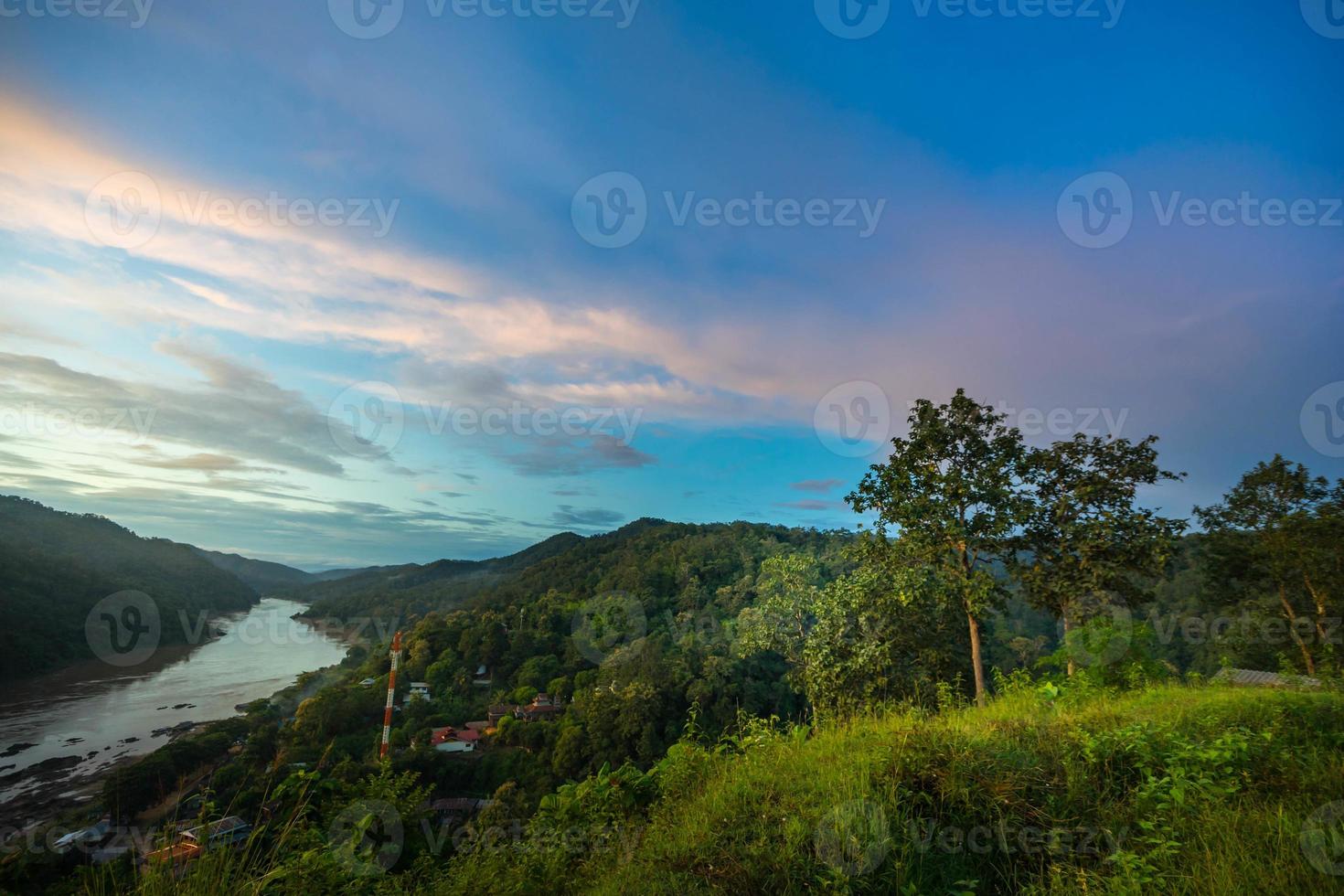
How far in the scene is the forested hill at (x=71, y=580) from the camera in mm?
42469

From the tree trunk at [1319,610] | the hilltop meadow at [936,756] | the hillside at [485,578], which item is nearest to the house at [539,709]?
the hilltop meadow at [936,756]

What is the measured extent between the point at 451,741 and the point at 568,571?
1235 inches

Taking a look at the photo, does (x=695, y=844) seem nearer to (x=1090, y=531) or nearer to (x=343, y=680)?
(x=1090, y=531)

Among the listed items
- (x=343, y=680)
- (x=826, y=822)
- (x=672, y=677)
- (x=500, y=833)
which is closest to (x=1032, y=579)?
(x=826, y=822)

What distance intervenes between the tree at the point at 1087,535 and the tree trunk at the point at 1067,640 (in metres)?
0.02

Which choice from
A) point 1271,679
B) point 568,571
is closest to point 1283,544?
point 1271,679

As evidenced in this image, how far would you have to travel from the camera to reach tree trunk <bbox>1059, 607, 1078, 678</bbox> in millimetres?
9344

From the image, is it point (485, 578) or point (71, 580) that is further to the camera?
point (485, 578)

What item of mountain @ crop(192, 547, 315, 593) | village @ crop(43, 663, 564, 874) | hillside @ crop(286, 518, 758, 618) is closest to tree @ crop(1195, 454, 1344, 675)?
village @ crop(43, 663, 564, 874)

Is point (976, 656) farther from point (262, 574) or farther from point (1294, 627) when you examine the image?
point (262, 574)

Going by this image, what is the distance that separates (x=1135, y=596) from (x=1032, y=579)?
189cm

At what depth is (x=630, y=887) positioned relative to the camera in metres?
2.86

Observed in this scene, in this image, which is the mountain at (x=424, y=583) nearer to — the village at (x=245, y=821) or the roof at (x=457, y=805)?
the village at (x=245, y=821)

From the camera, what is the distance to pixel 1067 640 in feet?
32.2
